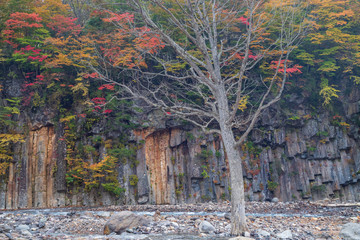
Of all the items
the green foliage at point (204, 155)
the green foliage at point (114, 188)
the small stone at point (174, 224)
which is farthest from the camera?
the green foliage at point (204, 155)

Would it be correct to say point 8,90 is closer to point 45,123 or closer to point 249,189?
point 45,123

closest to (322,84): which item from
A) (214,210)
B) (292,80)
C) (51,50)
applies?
(292,80)

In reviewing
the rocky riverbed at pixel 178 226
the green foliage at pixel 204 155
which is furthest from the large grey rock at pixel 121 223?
the green foliage at pixel 204 155

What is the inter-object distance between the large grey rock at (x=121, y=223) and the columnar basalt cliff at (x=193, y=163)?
8.02 metres

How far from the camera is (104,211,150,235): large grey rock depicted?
9.33 m

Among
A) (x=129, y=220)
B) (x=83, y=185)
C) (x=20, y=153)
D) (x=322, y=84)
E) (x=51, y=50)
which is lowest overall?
(x=129, y=220)

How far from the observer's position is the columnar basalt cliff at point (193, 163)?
17.5 metres

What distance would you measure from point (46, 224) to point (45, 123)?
868 centimetres

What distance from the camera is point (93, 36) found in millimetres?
20141

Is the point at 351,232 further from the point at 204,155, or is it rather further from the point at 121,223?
the point at 204,155

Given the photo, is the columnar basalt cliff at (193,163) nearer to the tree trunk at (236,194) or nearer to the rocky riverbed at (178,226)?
the rocky riverbed at (178,226)

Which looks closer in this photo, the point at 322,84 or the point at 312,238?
the point at 312,238

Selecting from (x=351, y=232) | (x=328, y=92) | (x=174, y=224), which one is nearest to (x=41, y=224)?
(x=174, y=224)

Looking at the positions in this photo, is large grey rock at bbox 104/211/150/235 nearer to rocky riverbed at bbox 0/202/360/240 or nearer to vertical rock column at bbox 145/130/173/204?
rocky riverbed at bbox 0/202/360/240
